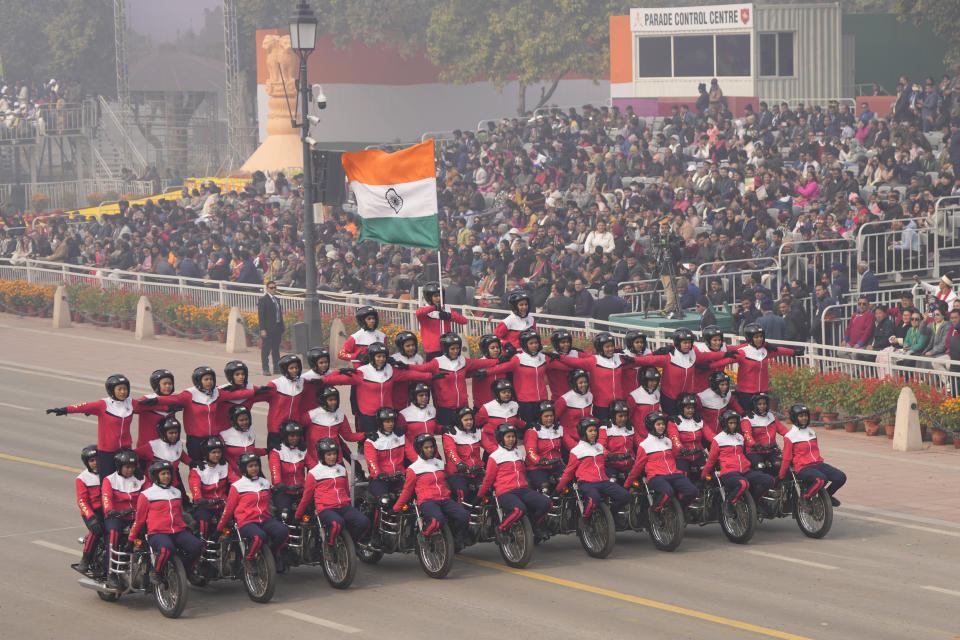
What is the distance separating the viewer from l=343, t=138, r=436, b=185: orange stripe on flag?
74.3ft

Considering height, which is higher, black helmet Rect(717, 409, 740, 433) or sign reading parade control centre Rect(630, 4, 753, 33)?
sign reading parade control centre Rect(630, 4, 753, 33)

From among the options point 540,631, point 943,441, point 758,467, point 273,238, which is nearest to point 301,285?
point 273,238

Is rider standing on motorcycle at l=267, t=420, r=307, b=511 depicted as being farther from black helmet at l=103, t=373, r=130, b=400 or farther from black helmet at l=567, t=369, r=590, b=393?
black helmet at l=567, t=369, r=590, b=393

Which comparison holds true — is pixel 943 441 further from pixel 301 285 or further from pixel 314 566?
pixel 301 285

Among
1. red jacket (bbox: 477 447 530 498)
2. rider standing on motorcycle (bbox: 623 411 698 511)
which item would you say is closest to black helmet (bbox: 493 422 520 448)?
red jacket (bbox: 477 447 530 498)

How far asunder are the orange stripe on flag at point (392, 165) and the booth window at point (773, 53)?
75.6 ft

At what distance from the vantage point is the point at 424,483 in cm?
1625

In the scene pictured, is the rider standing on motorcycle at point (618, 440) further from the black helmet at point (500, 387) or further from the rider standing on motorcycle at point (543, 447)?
the black helmet at point (500, 387)

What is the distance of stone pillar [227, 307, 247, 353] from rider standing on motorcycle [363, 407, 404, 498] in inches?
638

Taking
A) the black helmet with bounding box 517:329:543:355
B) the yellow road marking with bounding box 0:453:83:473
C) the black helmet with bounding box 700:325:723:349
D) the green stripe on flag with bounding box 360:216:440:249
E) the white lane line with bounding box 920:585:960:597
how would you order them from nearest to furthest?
the white lane line with bounding box 920:585:960:597
the black helmet with bounding box 517:329:543:355
the black helmet with bounding box 700:325:723:349
the yellow road marking with bounding box 0:453:83:473
the green stripe on flag with bounding box 360:216:440:249

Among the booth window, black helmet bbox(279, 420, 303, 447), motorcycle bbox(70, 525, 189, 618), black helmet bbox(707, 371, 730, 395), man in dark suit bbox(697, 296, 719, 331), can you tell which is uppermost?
the booth window

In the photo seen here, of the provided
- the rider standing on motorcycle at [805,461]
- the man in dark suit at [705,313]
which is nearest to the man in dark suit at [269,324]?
the man in dark suit at [705,313]

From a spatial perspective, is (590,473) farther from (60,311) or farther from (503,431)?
(60,311)

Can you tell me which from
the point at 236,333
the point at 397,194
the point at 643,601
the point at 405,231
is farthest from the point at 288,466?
the point at 236,333
